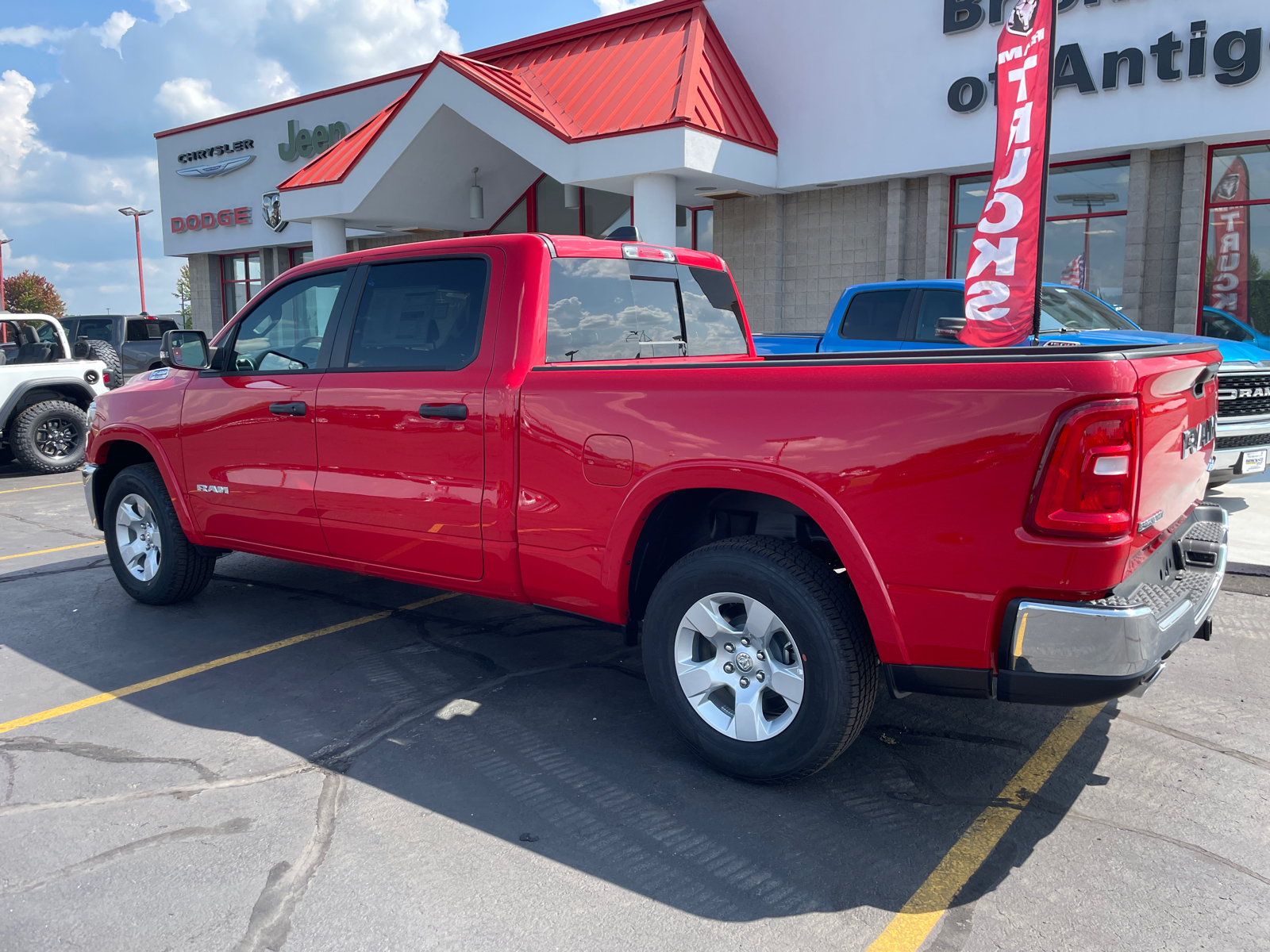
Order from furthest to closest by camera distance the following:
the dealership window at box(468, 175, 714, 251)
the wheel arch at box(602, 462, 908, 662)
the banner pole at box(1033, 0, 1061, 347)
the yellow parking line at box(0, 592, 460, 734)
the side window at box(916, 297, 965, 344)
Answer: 1. the dealership window at box(468, 175, 714, 251)
2. the side window at box(916, 297, 965, 344)
3. the banner pole at box(1033, 0, 1061, 347)
4. the yellow parking line at box(0, 592, 460, 734)
5. the wheel arch at box(602, 462, 908, 662)

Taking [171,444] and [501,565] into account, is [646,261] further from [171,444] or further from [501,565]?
[171,444]

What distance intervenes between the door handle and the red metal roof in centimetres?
868

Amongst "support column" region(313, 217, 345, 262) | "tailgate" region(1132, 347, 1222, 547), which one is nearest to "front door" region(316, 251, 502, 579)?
"tailgate" region(1132, 347, 1222, 547)

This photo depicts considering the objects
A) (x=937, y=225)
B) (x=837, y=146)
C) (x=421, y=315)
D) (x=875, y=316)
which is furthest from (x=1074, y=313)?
(x=421, y=315)

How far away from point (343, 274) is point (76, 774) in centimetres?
247

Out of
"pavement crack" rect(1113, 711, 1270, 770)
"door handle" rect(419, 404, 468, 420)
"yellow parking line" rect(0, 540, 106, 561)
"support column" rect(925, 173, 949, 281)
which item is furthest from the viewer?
"support column" rect(925, 173, 949, 281)

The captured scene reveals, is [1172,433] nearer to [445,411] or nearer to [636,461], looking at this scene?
[636,461]

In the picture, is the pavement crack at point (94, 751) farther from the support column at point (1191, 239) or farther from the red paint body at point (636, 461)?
the support column at point (1191, 239)

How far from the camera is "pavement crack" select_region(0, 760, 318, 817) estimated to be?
3320mm

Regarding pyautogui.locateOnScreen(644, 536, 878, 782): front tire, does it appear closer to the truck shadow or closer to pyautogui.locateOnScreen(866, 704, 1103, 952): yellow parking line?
the truck shadow

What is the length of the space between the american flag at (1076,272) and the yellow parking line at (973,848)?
9742mm

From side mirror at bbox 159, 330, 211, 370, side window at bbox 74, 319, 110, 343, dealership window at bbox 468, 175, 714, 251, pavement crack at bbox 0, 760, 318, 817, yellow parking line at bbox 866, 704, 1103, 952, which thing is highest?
dealership window at bbox 468, 175, 714, 251

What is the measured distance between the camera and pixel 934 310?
8812 mm

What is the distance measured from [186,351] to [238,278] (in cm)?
2111
